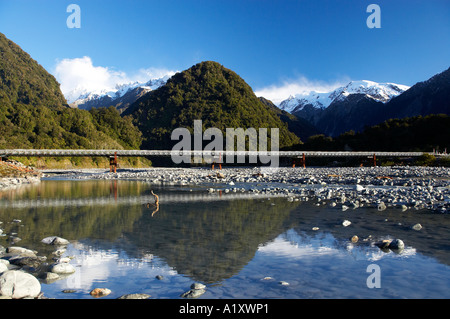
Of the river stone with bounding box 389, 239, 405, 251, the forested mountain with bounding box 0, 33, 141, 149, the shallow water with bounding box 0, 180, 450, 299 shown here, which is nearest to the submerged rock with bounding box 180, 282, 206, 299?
the shallow water with bounding box 0, 180, 450, 299

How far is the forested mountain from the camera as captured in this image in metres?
83.0

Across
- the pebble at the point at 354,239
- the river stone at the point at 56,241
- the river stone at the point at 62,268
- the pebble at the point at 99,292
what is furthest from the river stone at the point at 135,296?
the pebble at the point at 354,239

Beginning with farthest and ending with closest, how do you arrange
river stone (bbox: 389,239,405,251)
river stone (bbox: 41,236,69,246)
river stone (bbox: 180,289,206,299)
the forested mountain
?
the forested mountain
river stone (bbox: 41,236,69,246)
river stone (bbox: 389,239,405,251)
river stone (bbox: 180,289,206,299)

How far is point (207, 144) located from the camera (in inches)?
4488

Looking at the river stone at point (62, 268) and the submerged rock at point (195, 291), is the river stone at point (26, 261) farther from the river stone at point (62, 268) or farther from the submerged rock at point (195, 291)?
the submerged rock at point (195, 291)

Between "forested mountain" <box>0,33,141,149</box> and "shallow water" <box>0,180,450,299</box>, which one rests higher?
"forested mountain" <box>0,33,141,149</box>

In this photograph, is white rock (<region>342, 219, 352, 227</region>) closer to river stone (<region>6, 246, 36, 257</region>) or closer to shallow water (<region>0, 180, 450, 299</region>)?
shallow water (<region>0, 180, 450, 299</region>)

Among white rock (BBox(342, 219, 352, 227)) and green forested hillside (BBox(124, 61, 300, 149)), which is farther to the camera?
green forested hillside (BBox(124, 61, 300, 149))

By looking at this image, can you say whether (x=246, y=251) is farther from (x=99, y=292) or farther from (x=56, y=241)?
(x=56, y=241)

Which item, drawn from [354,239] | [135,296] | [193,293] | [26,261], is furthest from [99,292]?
[354,239]

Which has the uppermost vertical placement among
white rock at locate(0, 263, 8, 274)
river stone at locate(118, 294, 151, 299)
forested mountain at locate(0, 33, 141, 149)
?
forested mountain at locate(0, 33, 141, 149)

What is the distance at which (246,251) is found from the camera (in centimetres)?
746

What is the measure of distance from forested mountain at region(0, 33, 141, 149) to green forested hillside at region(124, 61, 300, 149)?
10895mm
